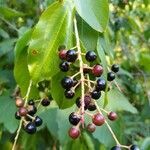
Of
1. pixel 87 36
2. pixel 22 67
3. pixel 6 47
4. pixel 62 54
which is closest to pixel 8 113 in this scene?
pixel 6 47

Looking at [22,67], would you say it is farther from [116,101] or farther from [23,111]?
[116,101]

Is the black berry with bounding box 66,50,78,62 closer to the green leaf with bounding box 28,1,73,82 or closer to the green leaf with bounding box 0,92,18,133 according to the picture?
the green leaf with bounding box 28,1,73,82

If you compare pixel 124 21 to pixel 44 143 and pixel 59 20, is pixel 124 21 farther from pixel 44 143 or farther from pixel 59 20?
pixel 59 20

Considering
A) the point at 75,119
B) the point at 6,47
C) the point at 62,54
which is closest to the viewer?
the point at 75,119

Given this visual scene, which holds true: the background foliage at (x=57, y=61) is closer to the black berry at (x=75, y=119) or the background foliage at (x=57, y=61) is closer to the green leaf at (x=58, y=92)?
the green leaf at (x=58, y=92)

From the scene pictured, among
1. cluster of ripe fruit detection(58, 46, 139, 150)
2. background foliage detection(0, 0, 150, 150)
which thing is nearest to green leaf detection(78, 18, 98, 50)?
background foliage detection(0, 0, 150, 150)

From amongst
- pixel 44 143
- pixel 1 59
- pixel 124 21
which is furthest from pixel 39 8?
pixel 124 21

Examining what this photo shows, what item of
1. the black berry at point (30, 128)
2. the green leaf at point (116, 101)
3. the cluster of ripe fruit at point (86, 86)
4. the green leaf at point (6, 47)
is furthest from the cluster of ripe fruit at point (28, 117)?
the green leaf at point (6, 47)
